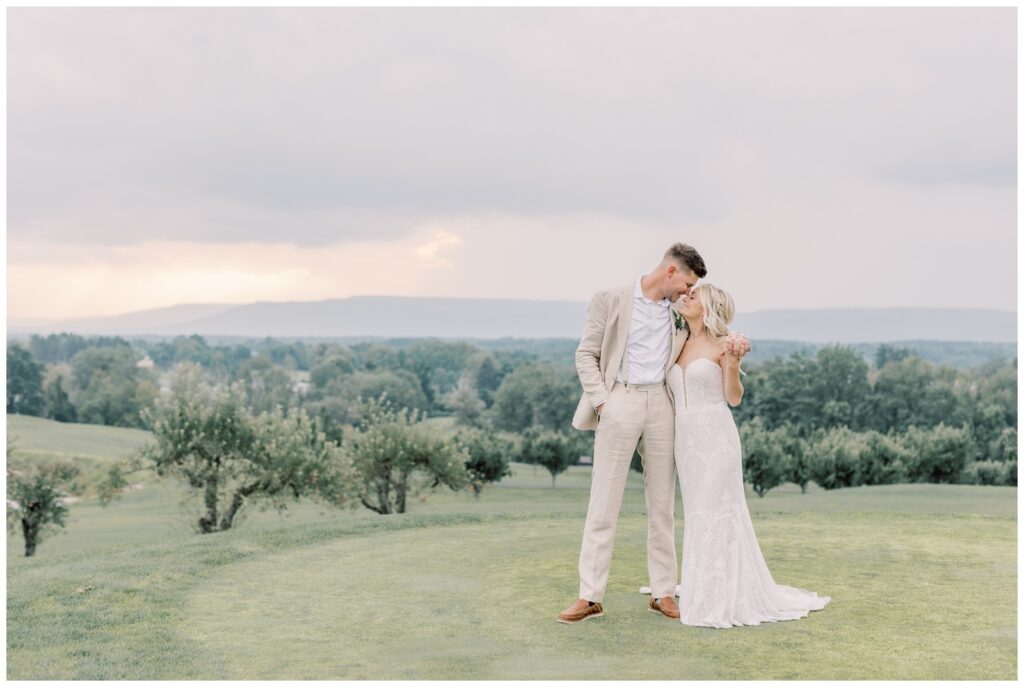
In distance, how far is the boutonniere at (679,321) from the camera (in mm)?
9008

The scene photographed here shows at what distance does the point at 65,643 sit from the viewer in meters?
8.60

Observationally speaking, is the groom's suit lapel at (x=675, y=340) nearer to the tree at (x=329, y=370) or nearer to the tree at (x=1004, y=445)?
the tree at (x=1004, y=445)

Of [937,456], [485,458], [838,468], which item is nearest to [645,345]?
[838,468]

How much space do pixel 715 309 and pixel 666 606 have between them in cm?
253

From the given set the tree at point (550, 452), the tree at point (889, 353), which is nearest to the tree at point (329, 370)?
the tree at point (889, 353)

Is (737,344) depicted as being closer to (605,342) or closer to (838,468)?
(605,342)

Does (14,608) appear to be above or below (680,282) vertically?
below

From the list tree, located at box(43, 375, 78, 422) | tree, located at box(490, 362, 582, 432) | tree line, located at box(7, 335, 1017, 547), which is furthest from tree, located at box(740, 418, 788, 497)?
tree, located at box(43, 375, 78, 422)

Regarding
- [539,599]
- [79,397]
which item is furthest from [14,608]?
[79,397]

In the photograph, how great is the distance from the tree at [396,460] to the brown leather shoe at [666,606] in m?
16.7

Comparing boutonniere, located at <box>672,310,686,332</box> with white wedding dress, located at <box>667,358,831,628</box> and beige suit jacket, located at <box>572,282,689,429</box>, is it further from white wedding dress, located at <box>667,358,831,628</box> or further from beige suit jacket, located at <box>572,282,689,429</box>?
white wedding dress, located at <box>667,358,831,628</box>

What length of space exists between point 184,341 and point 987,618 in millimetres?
190518

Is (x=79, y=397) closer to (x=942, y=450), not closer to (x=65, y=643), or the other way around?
(x=942, y=450)

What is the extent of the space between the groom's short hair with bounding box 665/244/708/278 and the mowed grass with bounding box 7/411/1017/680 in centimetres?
291
